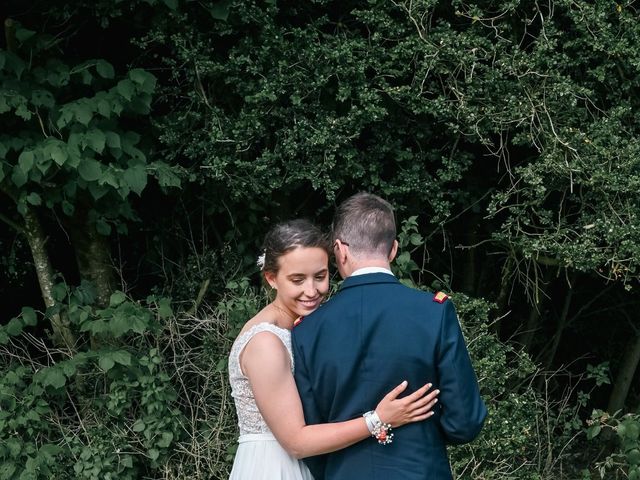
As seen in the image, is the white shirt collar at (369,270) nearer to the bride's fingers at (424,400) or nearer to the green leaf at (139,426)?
the bride's fingers at (424,400)

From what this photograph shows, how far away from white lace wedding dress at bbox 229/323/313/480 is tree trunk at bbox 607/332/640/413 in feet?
15.3

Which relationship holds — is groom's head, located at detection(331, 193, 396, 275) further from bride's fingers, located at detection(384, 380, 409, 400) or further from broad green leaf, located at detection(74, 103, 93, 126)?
broad green leaf, located at detection(74, 103, 93, 126)

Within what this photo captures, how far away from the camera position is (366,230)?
113 inches

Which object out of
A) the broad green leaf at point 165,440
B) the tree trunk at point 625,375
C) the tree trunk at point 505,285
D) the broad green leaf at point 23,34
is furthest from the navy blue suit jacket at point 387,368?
the tree trunk at point 625,375

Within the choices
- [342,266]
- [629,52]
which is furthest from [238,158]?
[342,266]

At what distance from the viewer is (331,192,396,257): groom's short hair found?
2879mm

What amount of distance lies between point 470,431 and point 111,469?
304 cm

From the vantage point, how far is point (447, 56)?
552cm

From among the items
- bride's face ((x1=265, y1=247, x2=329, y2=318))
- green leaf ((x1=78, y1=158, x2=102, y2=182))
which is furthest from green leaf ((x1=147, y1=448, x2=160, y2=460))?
bride's face ((x1=265, y1=247, x2=329, y2=318))

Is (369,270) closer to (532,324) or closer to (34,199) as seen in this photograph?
(34,199)

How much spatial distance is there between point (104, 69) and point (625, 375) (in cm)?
448

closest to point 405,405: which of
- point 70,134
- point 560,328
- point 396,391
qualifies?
point 396,391

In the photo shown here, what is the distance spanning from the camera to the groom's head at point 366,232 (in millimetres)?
2881

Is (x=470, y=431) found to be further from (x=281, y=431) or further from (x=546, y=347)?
(x=546, y=347)
